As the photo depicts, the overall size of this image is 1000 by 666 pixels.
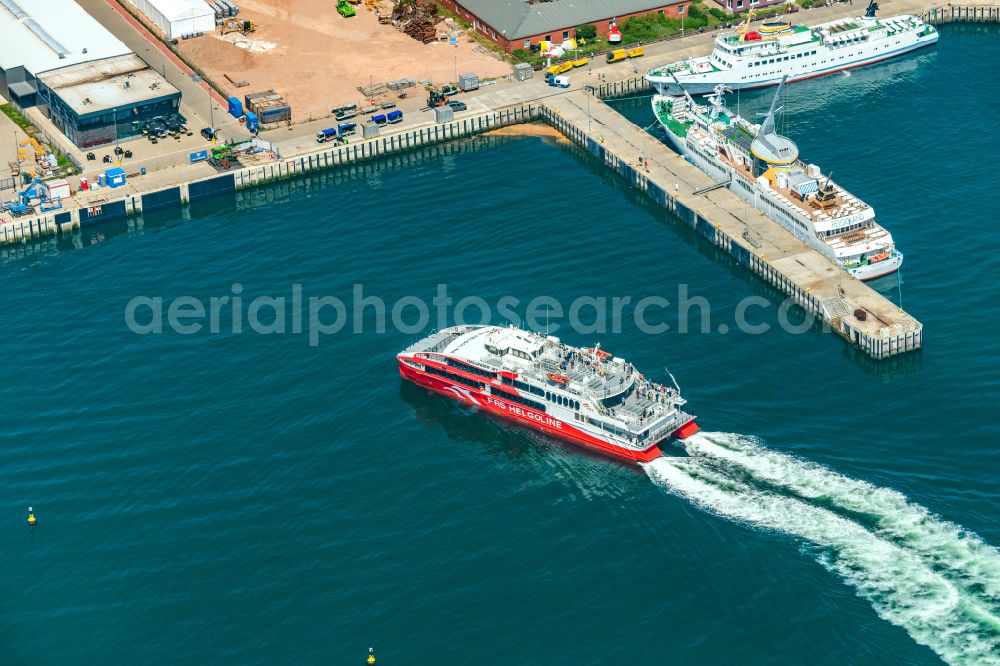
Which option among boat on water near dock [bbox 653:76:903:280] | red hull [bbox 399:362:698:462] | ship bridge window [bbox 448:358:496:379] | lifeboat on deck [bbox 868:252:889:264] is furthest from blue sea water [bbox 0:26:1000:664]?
ship bridge window [bbox 448:358:496:379]

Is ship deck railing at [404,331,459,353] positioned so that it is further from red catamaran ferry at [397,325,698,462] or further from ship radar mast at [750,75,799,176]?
ship radar mast at [750,75,799,176]

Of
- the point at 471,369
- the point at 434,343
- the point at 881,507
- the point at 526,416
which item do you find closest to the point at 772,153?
the point at 434,343

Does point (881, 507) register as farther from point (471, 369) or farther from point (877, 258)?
point (877, 258)

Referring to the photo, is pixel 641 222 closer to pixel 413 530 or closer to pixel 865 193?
pixel 865 193

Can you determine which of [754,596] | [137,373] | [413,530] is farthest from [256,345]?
[754,596]

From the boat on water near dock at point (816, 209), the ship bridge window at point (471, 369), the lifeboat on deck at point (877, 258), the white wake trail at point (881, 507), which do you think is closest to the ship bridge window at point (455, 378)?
the ship bridge window at point (471, 369)
